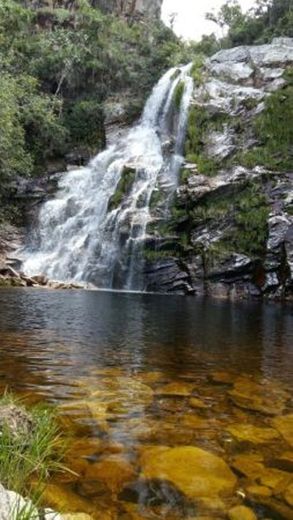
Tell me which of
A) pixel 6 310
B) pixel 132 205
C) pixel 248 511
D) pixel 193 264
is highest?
pixel 132 205

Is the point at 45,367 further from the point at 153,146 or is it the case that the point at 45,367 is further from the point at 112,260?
the point at 153,146

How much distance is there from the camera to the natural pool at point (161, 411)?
3910mm

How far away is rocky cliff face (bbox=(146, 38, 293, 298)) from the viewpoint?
25641 millimetres

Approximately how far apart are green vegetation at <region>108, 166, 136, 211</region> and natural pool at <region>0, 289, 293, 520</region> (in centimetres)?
1660

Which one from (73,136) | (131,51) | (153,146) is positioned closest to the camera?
(153,146)

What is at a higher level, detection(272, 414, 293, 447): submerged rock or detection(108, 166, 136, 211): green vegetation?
detection(108, 166, 136, 211): green vegetation

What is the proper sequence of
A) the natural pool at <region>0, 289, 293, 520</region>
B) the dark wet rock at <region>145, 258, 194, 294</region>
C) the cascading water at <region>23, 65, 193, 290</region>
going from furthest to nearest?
the cascading water at <region>23, 65, 193, 290</region> → the dark wet rock at <region>145, 258, 194, 294</region> → the natural pool at <region>0, 289, 293, 520</region>

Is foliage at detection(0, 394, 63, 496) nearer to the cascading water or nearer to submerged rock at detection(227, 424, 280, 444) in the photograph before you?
submerged rock at detection(227, 424, 280, 444)

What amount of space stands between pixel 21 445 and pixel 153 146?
30.8 m

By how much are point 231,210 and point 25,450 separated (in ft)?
79.4

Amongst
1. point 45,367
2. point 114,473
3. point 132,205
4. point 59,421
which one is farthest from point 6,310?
point 132,205

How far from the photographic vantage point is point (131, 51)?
→ 144ft

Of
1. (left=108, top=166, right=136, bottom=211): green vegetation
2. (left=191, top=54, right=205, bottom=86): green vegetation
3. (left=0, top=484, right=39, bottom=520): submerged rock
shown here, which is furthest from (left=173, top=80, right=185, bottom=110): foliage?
(left=0, top=484, right=39, bottom=520): submerged rock

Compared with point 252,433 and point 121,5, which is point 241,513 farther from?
point 121,5
